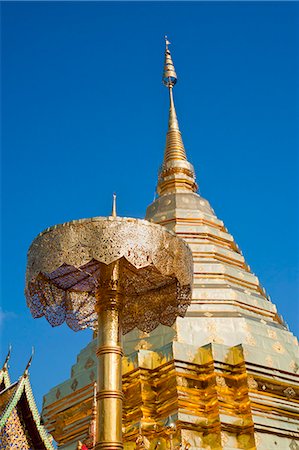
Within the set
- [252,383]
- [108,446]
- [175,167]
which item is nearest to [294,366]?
[252,383]

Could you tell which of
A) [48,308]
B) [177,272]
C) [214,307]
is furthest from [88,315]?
[214,307]

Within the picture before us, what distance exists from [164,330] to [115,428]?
8283 mm

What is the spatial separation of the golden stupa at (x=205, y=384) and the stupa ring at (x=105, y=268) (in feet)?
16.0

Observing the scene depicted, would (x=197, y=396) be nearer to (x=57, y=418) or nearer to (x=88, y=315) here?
(x=57, y=418)

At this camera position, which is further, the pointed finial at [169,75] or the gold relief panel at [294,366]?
the pointed finial at [169,75]

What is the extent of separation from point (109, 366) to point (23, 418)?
3.83 metres

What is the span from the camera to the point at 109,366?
5168 millimetres

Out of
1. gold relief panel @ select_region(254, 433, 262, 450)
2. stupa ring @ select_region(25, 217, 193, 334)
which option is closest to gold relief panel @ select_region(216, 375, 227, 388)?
gold relief panel @ select_region(254, 433, 262, 450)

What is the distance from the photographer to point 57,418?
13258 millimetres

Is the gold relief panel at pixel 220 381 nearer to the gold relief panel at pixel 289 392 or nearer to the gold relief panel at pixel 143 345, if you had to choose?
the gold relief panel at pixel 289 392

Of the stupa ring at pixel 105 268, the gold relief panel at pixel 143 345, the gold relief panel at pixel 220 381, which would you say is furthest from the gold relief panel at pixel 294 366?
the stupa ring at pixel 105 268

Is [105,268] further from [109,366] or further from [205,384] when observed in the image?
[205,384]

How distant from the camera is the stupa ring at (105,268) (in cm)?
552

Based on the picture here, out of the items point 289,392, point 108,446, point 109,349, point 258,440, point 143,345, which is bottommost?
point 108,446
